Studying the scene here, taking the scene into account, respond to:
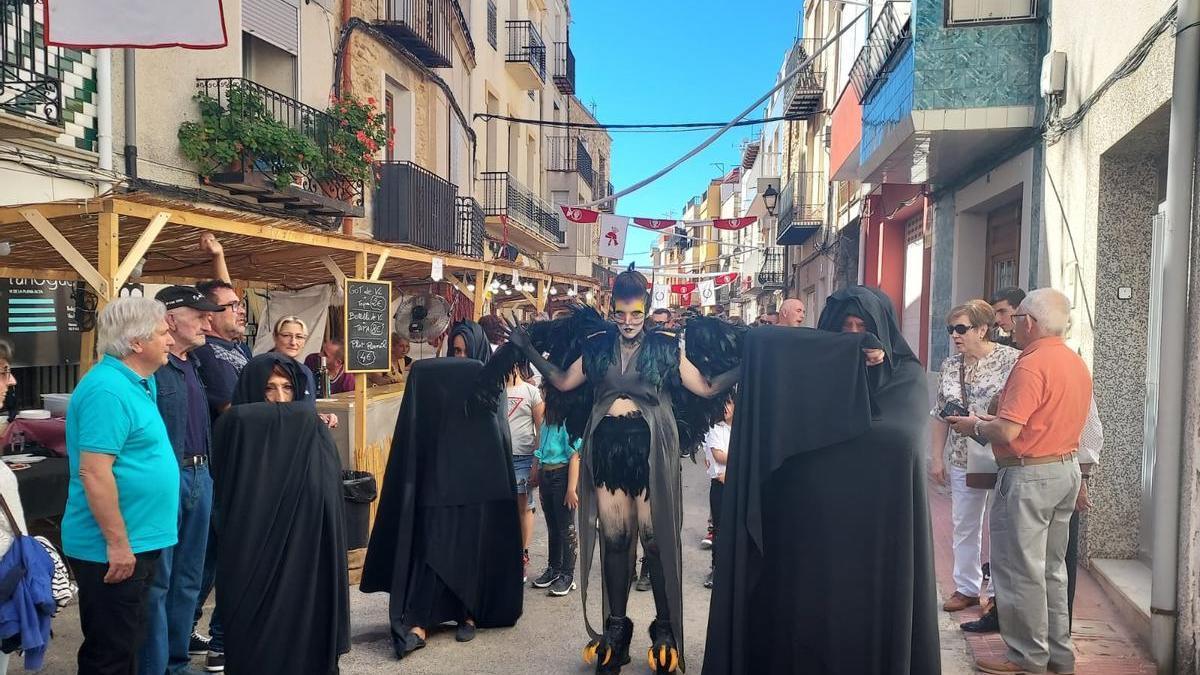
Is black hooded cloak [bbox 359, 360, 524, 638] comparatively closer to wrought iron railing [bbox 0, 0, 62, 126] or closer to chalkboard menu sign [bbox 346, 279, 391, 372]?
chalkboard menu sign [bbox 346, 279, 391, 372]

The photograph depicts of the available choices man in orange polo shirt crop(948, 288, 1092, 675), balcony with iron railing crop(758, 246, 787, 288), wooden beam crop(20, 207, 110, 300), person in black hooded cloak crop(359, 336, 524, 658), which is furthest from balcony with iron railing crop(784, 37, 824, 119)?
wooden beam crop(20, 207, 110, 300)

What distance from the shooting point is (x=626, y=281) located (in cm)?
401

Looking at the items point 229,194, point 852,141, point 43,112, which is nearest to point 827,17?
point 852,141

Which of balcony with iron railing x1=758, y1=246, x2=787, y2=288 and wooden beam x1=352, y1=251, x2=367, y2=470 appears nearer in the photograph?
wooden beam x1=352, y1=251, x2=367, y2=470

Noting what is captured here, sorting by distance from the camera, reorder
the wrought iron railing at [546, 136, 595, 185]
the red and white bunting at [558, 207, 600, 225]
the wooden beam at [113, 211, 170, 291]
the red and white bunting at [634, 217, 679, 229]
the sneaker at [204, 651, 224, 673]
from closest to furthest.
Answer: the sneaker at [204, 651, 224, 673], the wooden beam at [113, 211, 170, 291], the red and white bunting at [558, 207, 600, 225], the red and white bunting at [634, 217, 679, 229], the wrought iron railing at [546, 136, 595, 185]

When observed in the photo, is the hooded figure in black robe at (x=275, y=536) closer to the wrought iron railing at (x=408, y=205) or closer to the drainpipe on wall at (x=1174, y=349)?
the drainpipe on wall at (x=1174, y=349)

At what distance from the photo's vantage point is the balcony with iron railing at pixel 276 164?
951 centimetres

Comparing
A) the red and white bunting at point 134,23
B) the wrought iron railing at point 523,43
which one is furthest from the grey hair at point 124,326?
the wrought iron railing at point 523,43

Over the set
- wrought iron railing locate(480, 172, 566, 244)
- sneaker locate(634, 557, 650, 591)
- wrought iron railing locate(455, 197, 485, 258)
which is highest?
wrought iron railing locate(480, 172, 566, 244)

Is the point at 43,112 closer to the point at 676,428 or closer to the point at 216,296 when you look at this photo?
the point at 216,296

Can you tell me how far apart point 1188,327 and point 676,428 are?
2666 mm

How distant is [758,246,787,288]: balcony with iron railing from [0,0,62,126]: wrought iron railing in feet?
85.6

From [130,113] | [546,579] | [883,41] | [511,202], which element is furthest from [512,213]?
[546,579]

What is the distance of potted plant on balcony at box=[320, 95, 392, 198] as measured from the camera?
1117cm
